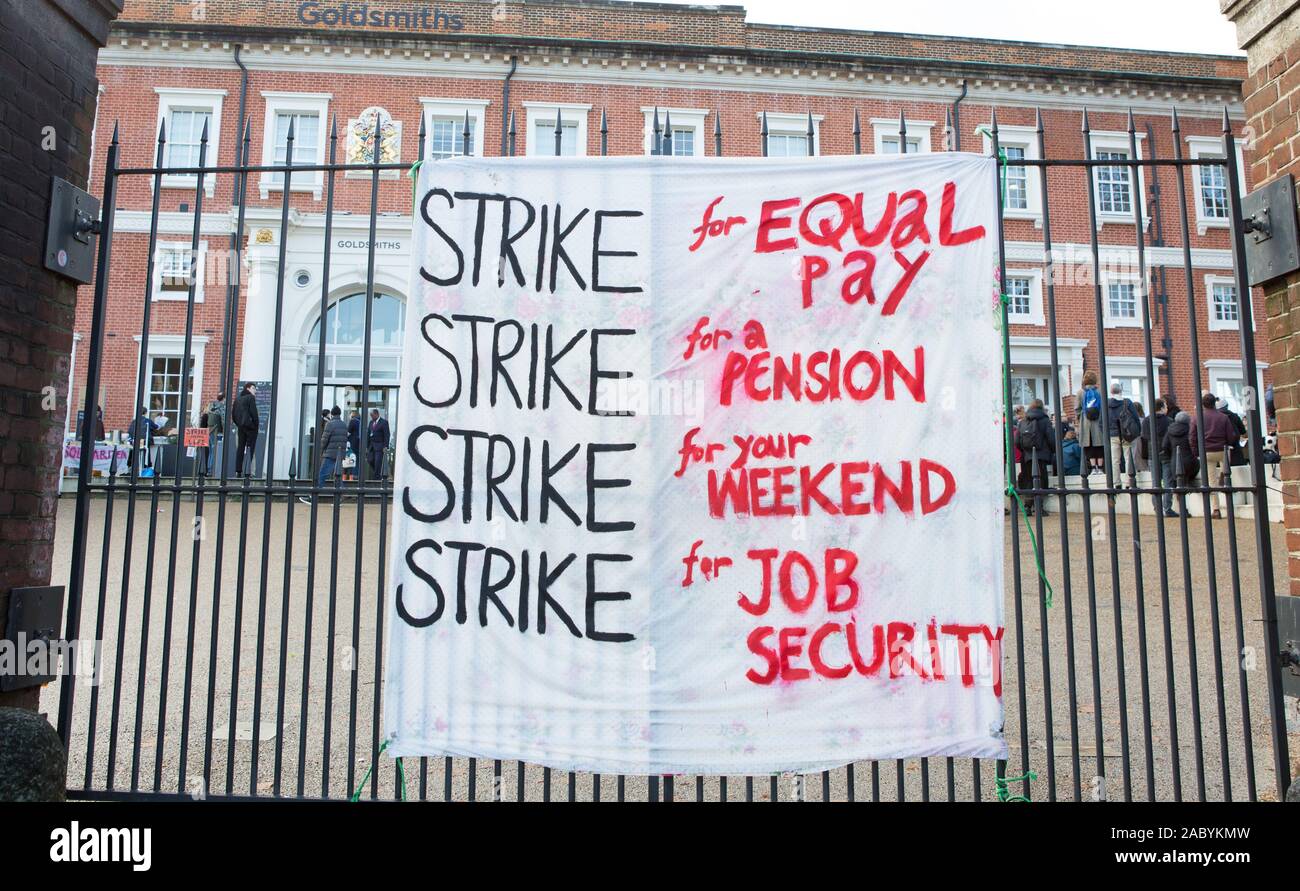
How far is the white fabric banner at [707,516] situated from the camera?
3.13 meters

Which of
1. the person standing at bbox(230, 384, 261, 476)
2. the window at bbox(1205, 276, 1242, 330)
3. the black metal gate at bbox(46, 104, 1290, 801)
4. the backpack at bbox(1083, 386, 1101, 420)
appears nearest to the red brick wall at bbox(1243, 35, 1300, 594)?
the black metal gate at bbox(46, 104, 1290, 801)

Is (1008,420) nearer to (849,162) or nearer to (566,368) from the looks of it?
(849,162)

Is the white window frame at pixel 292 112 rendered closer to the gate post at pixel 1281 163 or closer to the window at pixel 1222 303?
the gate post at pixel 1281 163

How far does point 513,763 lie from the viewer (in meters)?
4.28

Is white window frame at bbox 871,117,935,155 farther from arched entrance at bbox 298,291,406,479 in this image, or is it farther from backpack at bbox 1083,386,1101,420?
arched entrance at bbox 298,291,406,479

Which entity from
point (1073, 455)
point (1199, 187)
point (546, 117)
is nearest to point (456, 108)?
point (546, 117)

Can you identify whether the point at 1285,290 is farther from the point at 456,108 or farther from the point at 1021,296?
the point at 456,108

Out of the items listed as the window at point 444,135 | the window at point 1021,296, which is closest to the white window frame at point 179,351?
the window at point 444,135

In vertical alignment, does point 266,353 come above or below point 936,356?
above

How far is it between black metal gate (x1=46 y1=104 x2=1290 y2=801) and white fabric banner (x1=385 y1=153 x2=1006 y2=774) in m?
0.16

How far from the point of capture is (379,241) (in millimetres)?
18406

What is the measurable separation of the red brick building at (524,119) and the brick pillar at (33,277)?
49.0 feet

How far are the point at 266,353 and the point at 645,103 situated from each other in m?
10.9

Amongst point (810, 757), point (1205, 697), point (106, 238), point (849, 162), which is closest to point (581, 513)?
point (810, 757)
